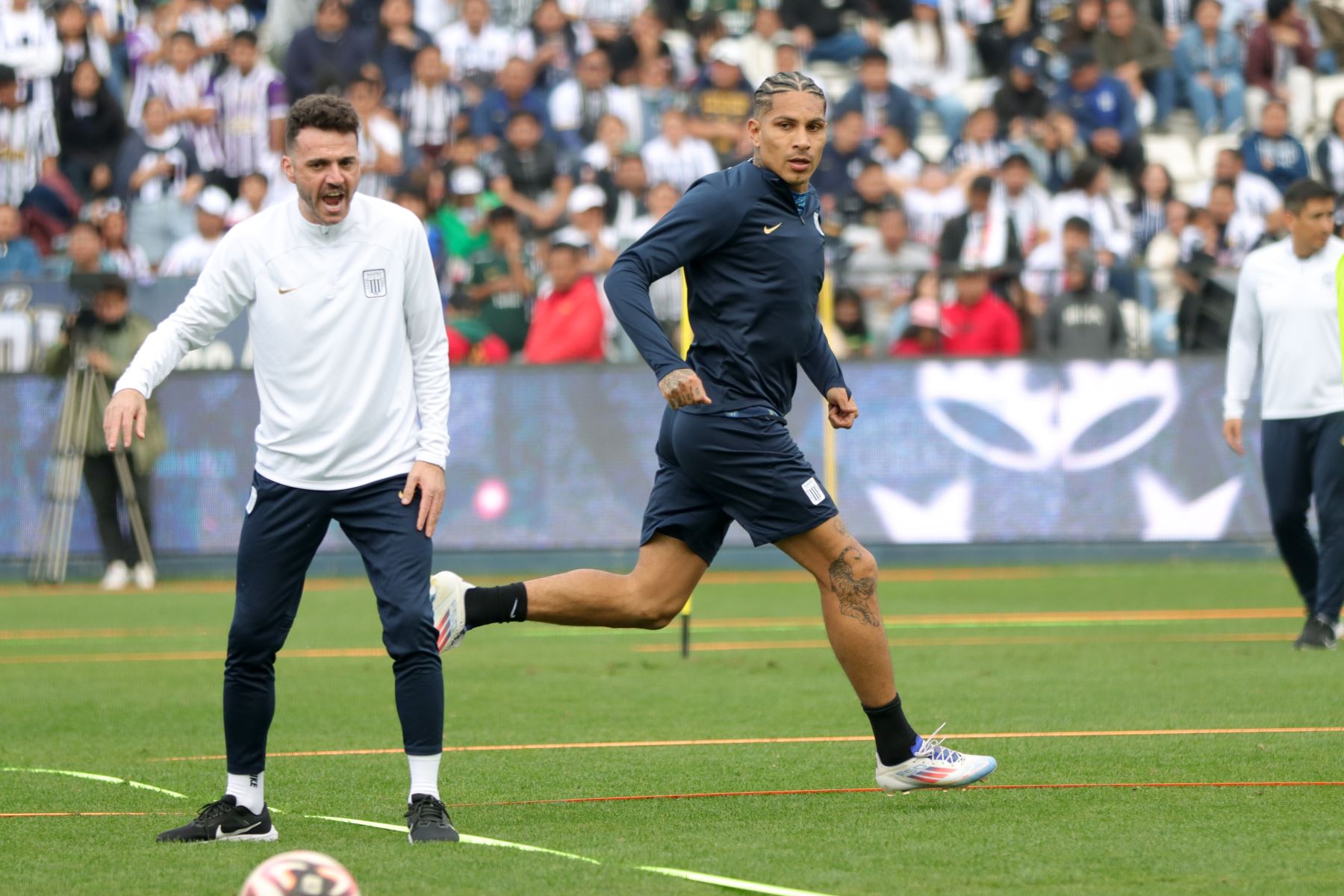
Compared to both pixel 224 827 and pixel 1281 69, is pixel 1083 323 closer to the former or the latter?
pixel 1281 69

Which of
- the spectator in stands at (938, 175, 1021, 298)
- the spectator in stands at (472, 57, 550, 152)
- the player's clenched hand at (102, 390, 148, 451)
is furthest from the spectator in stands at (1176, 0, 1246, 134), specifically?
the player's clenched hand at (102, 390, 148, 451)

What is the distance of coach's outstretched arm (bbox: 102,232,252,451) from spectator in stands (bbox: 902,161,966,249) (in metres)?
13.5

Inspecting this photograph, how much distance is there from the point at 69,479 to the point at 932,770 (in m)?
12.0

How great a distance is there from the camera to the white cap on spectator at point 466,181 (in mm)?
18922

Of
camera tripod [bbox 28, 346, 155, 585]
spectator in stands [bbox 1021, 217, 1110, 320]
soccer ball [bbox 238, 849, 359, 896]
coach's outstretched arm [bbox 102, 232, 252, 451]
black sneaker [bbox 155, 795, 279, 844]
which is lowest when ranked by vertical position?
camera tripod [bbox 28, 346, 155, 585]

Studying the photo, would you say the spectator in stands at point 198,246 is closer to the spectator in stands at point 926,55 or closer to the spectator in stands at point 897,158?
the spectator in stands at point 897,158

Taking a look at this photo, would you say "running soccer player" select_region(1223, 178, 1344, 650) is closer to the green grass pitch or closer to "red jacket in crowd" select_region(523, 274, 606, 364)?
the green grass pitch

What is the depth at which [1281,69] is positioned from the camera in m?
22.6

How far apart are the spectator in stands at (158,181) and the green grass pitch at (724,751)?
5389mm

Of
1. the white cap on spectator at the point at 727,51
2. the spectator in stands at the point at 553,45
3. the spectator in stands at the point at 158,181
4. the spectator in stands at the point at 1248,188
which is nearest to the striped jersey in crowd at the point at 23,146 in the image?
the spectator in stands at the point at 158,181

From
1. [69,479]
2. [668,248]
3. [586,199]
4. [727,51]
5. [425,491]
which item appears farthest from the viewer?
[727,51]

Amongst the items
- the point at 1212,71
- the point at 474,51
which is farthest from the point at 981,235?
the point at 474,51

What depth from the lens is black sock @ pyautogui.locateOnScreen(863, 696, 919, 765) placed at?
6.61 m

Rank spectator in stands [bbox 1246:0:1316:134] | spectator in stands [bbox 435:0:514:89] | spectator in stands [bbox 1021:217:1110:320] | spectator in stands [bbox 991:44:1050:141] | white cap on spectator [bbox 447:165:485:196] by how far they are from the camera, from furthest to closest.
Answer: spectator in stands [bbox 1246:0:1316:134] < spectator in stands [bbox 435:0:514:89] < spectator in stands [bbox 991:44:1050:141] < white cap on spectator [bbox 447:165:485:196] < spectator in stands [bbox 1021:217:1110:320]
